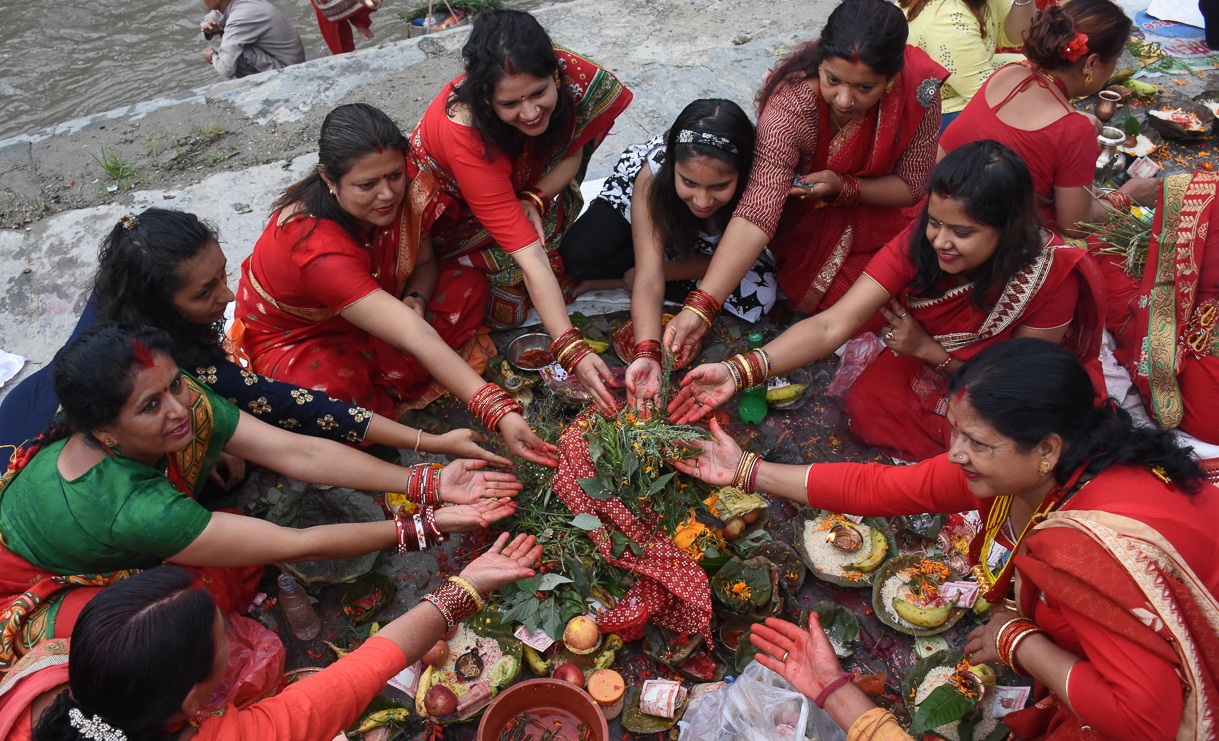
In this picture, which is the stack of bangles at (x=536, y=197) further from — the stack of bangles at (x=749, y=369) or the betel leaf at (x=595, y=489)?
the betel leaf at (x=595, y=489)

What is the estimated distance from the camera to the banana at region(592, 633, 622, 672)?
9.50 feet

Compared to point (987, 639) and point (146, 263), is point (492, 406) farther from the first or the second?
point (987, 639)

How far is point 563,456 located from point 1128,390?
2616mm

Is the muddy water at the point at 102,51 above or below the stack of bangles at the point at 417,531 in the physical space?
above

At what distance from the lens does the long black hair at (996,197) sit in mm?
2941

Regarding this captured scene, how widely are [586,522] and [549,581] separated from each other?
0.23 m

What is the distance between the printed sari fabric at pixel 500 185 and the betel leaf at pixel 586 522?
4.28 feet

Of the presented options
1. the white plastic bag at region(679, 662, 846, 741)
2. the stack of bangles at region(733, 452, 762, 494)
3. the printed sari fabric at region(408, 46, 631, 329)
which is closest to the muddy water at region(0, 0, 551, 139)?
the printed sari fabric at region(408, 46, 631, 329)

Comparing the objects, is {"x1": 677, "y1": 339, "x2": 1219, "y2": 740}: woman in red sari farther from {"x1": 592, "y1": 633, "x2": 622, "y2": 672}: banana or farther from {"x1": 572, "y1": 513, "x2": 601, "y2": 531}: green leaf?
{"x1": 572, "y1": 513, "x2": 601, "y2": 531}: green leaf

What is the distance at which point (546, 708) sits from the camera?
8.93ft

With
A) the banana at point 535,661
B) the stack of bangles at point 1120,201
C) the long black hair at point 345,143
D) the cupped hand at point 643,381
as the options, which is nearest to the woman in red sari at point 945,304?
the cupped hand at point 643,381

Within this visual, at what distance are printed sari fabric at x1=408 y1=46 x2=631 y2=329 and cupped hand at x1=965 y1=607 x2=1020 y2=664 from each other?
90.6 inches

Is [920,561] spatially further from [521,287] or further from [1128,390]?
[521,287]

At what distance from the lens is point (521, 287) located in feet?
13.9
